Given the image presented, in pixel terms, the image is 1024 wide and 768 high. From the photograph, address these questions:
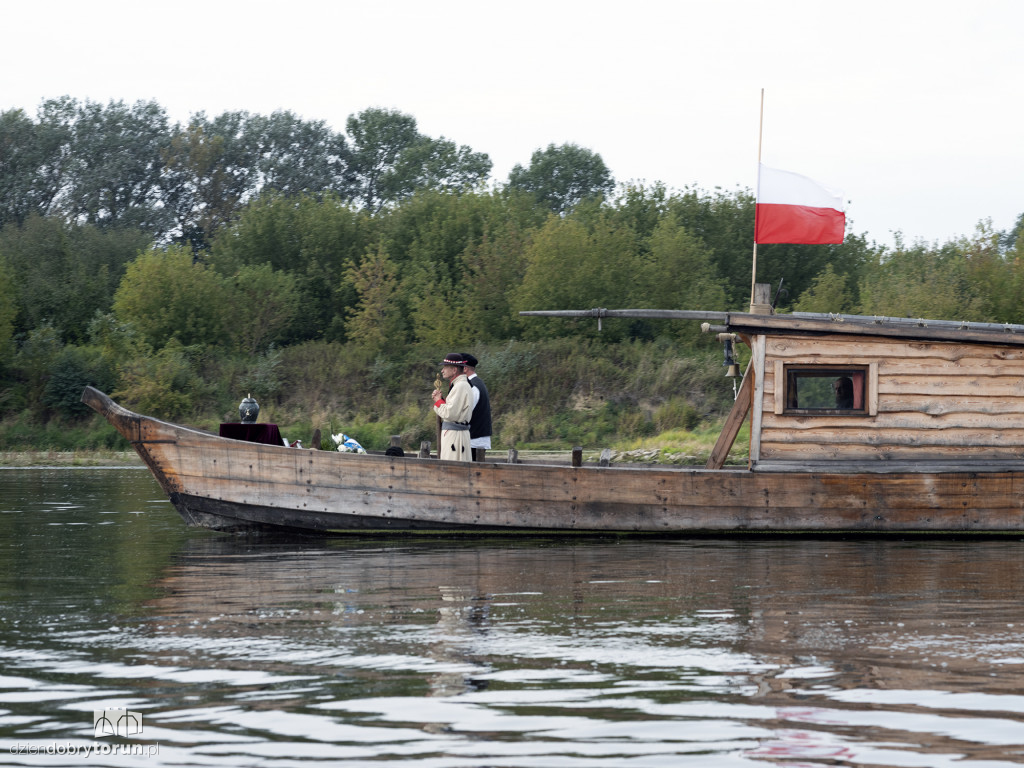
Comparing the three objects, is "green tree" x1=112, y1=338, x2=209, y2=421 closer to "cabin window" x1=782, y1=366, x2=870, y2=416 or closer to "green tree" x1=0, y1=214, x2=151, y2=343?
"green tree" x1=0, y1=214, x2=151, y2=343

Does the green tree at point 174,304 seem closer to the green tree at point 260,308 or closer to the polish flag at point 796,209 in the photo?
the green tree at point 260,308

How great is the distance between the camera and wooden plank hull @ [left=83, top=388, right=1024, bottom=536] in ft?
42.5

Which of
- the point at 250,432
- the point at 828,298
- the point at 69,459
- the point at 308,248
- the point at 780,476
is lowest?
the point at 69,459

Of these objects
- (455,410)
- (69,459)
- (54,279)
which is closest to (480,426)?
(455,410)

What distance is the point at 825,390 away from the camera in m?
13.2

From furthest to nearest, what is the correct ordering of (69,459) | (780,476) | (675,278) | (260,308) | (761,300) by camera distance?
(260,308) → (675,278) → (69,459) → (761,300) → (780,476)

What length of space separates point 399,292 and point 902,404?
3134 cm

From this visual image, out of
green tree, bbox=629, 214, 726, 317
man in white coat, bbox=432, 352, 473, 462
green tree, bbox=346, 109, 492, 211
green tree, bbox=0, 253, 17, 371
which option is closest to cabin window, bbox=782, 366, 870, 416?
man in white coat, bbox=432, 352, 473, 462

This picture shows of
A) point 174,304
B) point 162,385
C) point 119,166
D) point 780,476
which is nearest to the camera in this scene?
point 780,476

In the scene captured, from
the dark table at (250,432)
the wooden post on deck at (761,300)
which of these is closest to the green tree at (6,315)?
the dark table at (250,432)

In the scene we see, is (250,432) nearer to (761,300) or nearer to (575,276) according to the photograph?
(761,300)

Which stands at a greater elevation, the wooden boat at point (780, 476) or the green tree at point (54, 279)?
the green tree at point (54, 279)

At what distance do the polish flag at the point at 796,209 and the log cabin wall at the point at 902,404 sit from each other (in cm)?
115

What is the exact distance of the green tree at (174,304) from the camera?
41.8 metres
